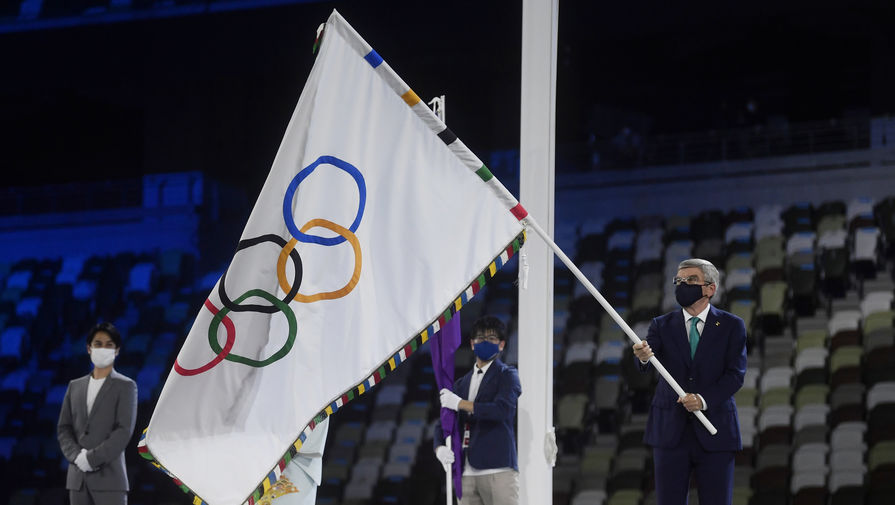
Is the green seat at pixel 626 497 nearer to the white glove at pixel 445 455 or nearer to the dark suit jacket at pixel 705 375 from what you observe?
the white glove at pixel 445 455

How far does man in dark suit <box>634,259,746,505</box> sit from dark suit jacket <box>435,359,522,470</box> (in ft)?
3.33

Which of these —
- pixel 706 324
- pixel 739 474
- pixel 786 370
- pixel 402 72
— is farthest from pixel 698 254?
pixel 706 324

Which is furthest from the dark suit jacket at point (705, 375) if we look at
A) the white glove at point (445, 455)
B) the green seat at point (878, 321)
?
the green seat at point (878, 321)

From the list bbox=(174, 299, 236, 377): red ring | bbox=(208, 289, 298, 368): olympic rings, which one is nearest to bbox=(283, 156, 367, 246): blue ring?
bbox=(208, 289, 298, 368): olympic rings

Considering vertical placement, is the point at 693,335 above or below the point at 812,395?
above

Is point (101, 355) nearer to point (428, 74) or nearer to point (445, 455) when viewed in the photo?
point (445, 455)

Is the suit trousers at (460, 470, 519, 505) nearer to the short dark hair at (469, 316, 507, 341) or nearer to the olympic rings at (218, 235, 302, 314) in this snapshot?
the short dark hair at (469, 316, 507, 341)

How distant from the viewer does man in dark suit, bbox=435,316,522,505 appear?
478 centimetres

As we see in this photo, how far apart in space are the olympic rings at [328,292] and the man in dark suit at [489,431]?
1424 mm

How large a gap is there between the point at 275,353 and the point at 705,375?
4.78 ft

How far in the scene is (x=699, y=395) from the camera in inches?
146

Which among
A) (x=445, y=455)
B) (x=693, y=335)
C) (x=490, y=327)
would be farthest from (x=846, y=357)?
(x=693, y=335)

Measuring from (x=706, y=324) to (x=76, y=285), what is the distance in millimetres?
10268

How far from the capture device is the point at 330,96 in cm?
355
